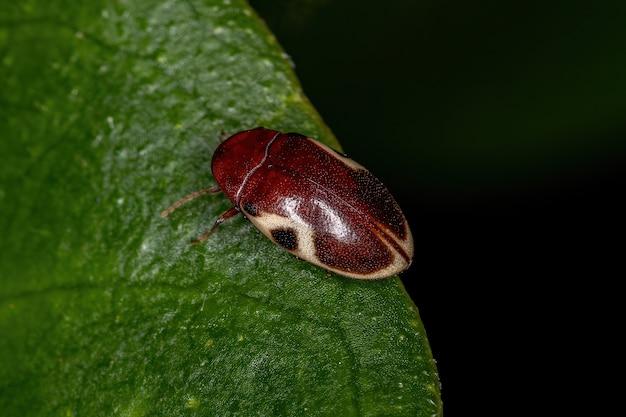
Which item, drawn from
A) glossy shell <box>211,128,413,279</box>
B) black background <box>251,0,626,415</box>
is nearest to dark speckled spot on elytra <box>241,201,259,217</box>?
glossy shell <box>211,128,413,279</box>

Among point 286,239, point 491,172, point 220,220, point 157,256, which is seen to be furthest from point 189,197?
point 491,172

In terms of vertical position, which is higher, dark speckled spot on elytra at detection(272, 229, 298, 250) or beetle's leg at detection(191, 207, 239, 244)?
dark speckled spot on elytra at detection(272, 229, 298, 250)

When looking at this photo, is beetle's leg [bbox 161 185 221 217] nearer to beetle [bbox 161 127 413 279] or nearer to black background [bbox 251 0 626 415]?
beetle [bbox 161 127 413 279]

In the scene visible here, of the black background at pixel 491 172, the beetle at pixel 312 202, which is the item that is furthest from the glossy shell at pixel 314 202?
the black background at pixel 491 172

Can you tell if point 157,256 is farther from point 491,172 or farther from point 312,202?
point 491,172

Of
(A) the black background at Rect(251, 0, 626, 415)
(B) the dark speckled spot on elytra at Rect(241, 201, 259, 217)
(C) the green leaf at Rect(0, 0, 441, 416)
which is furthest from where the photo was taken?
(A) the black background at Rect(251, 0, 626, 415)

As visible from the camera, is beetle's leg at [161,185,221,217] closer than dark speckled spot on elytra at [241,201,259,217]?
Yes

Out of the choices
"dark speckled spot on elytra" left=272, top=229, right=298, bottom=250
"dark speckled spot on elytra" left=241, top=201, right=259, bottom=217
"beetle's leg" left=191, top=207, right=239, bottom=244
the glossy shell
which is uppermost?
the glossy shell
